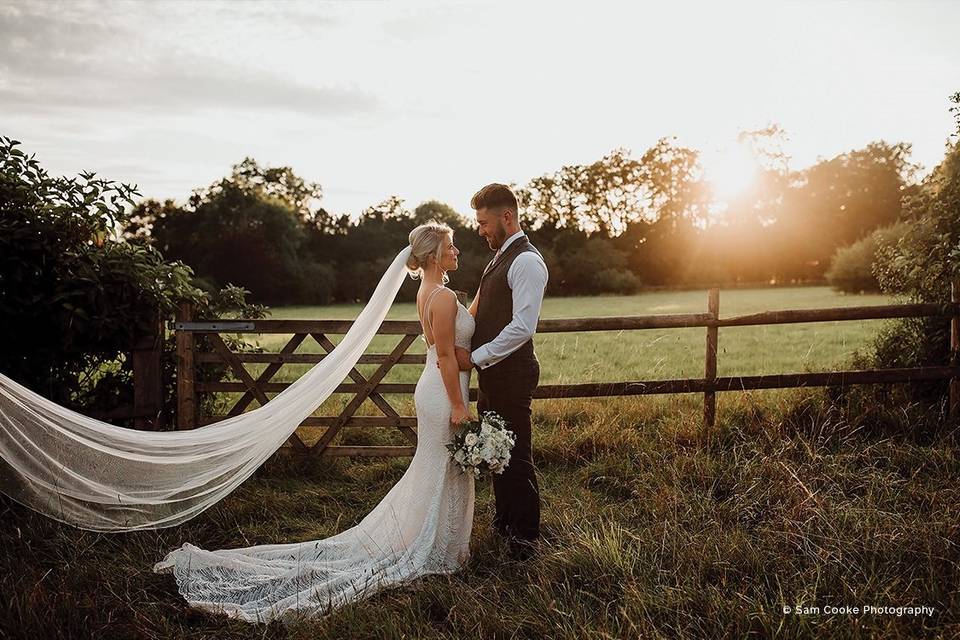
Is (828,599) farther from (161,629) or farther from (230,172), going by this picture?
(230,172)

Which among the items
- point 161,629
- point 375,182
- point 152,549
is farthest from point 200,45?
point 375,182

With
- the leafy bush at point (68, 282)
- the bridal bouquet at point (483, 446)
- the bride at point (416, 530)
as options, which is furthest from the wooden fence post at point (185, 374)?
the bridal bouquet at point (483, 446)

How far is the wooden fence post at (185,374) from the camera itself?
6352 millimetres

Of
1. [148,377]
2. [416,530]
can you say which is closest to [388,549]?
[416,530]

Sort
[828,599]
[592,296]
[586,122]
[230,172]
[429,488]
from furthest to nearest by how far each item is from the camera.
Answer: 1. [230,172]
2. [592,296]
3. [586,122]
4. [429,488]
5. [828,599]

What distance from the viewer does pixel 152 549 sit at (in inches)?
178

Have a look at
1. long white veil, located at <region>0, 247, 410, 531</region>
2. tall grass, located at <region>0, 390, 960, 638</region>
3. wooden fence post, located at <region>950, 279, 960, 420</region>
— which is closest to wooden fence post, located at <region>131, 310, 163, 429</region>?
tall grass, located at <region>0, 390, 960, 638</region>

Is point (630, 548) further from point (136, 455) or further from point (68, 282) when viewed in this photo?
point (68, 282)

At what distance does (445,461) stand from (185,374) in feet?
10.8

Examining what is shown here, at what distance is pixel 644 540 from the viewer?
4109 mm

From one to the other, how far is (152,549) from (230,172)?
47.6 m

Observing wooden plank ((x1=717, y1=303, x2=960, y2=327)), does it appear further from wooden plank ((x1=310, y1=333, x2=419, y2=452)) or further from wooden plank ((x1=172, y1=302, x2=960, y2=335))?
wooden plank ((x1=310, y1=333, x2=419, y2=452))

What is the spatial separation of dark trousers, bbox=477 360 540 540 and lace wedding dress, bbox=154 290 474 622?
8.8 inches

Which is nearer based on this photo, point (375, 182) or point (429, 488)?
point (429, 488)
